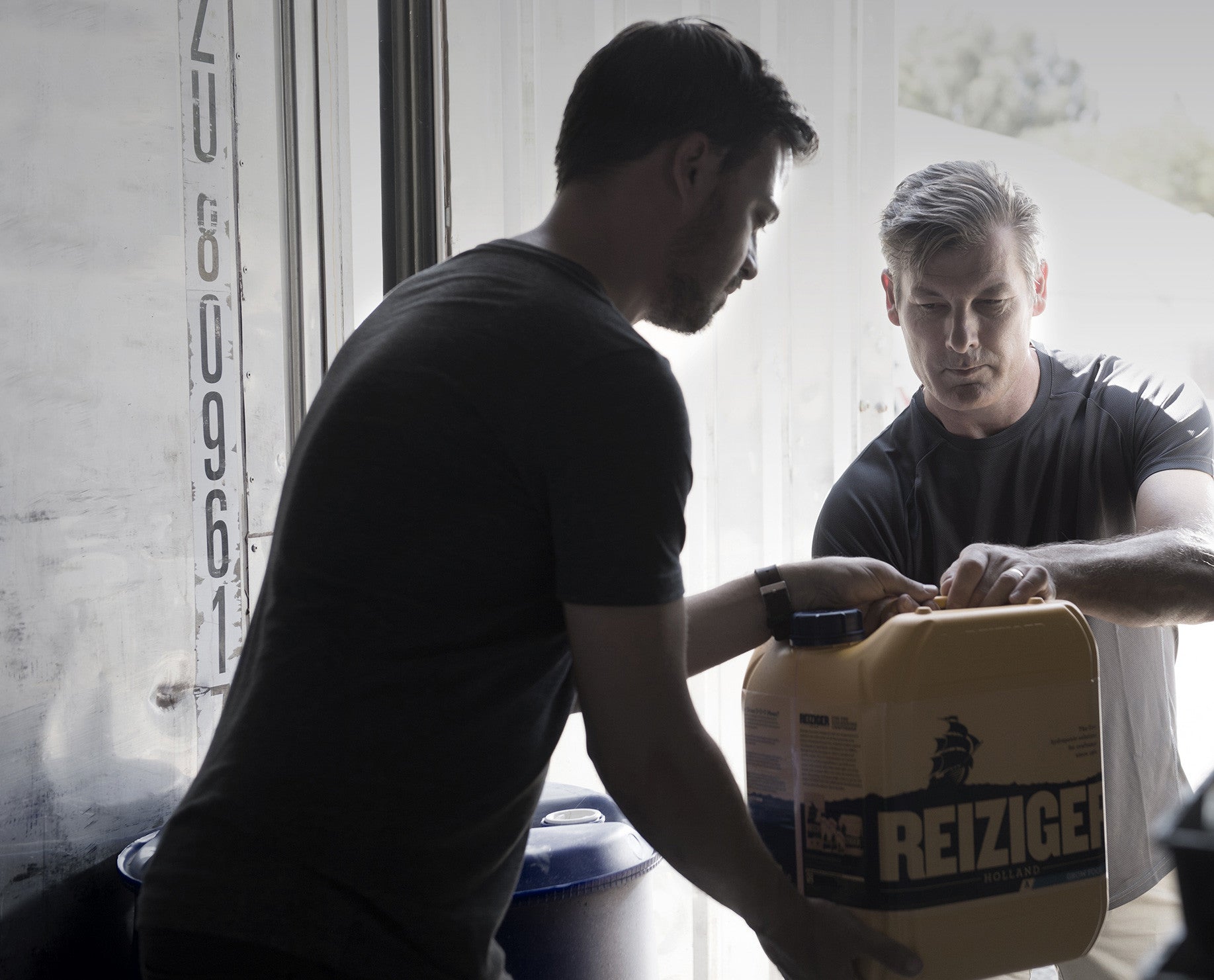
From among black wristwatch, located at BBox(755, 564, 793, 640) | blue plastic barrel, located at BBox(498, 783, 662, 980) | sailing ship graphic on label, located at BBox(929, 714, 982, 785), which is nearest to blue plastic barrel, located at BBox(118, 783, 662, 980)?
blue plastic barrel, located at BBox(498, 783, 662, 980)

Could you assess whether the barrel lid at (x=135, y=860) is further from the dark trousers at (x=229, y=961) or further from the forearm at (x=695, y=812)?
the forearm at (x=695, y=812)

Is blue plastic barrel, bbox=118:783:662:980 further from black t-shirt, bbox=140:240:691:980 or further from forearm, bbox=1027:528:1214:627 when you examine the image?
forearm, bbox=1027:528:1214:627

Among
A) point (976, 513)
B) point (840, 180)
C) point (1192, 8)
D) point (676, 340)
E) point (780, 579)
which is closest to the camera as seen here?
point (780, 579)

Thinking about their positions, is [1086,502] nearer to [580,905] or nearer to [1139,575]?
[1139,575]

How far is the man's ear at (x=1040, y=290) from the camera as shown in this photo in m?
1.60

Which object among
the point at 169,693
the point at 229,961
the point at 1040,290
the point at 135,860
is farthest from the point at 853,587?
the point at 169,693

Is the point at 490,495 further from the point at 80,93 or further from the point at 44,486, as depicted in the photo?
the point at 80,93

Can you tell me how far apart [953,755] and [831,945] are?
0.72 ft

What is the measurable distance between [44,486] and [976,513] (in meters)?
1.46

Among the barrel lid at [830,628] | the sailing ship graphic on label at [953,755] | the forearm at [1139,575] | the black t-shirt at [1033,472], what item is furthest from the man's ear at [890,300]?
the sailing ship graphic on label at [953,755]

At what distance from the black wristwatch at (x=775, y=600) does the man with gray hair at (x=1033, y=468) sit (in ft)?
0.95

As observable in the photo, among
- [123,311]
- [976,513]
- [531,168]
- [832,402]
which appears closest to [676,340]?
[832,402]

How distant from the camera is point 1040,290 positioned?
1.61 metres

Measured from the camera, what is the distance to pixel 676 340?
6.35 ft
